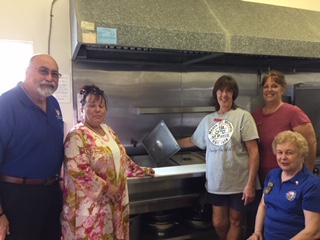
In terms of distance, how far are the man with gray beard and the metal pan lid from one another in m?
0.77

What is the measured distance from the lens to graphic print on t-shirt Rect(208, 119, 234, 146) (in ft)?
4.75

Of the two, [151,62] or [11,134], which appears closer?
[11,134]

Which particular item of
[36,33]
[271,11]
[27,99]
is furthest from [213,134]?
[36,33]

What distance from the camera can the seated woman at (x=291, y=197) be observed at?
3.64ft

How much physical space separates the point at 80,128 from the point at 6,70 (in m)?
0.92

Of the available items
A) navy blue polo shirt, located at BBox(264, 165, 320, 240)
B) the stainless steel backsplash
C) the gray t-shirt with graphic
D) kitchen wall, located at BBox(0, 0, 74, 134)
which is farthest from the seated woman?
kitchen wall, located at BBox(0, 0, 74, 134)

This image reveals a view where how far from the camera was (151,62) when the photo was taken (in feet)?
6.77

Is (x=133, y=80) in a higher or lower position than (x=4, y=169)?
higher

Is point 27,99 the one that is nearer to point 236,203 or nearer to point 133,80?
point 133,80

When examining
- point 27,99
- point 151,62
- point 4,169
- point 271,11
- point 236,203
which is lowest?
point 236,203

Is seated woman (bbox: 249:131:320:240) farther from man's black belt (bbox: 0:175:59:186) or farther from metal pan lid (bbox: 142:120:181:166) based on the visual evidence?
man's black belt (bbox: 0:175:59:186)

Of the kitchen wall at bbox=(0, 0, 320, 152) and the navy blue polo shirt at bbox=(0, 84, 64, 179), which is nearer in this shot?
the navy blue polo shirt at bbox=(0, 84, 64, 179)

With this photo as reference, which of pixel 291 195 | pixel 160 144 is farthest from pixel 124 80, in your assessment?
pixel 291 195

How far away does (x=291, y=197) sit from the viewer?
3.81 ft
